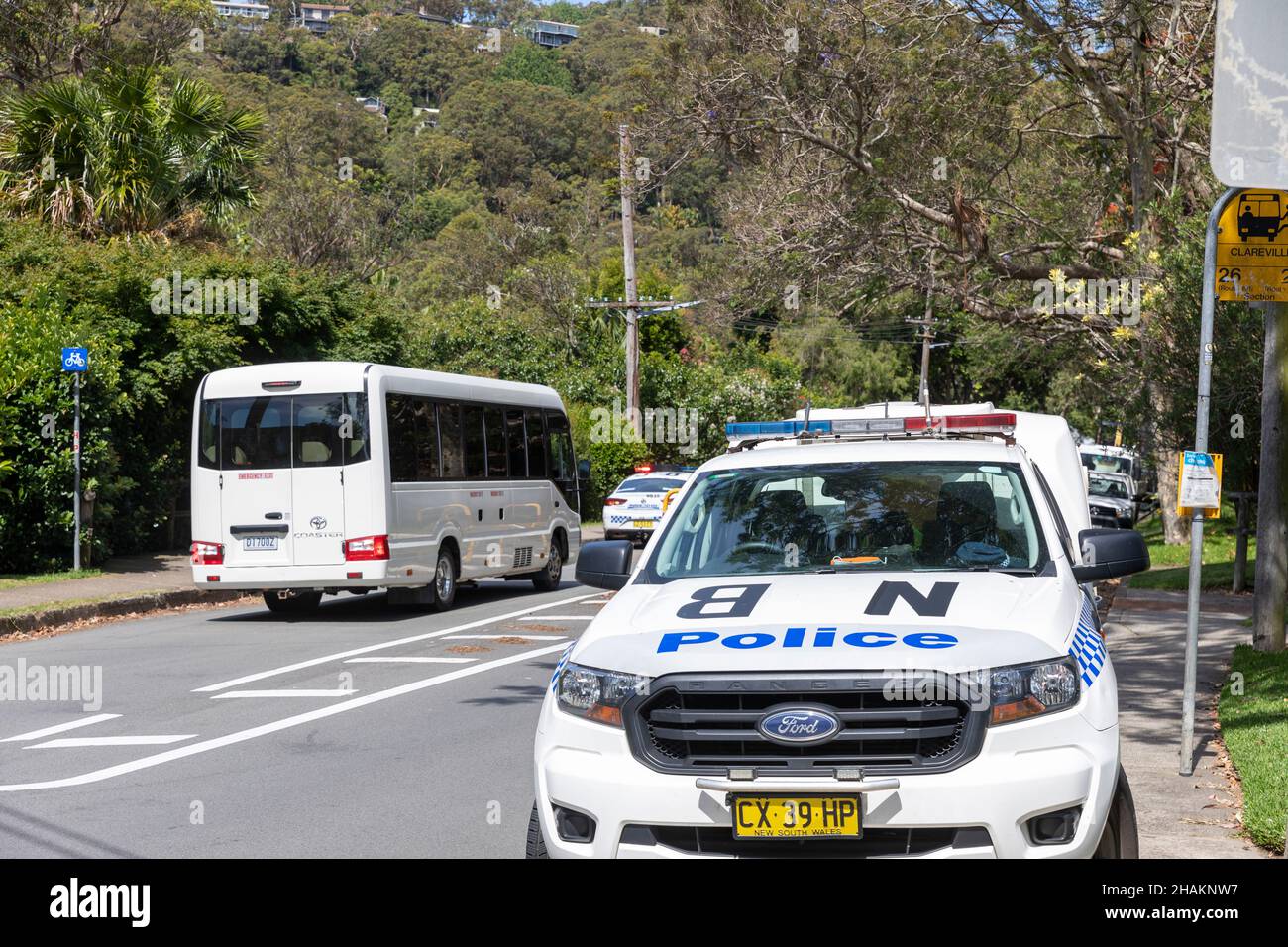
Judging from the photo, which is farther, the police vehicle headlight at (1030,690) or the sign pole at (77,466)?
the sign pole at (77,466)

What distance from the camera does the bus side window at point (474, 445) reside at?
776 inches

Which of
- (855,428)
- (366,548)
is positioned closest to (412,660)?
(366,548)

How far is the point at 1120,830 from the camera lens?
5086 millimetres

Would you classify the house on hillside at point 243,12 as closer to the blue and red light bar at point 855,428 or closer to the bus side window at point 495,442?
the bus side window at point 495,442

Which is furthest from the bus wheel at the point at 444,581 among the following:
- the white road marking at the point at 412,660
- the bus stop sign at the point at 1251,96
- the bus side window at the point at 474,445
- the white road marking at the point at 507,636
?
the bus stop sign at the point at 1251,96

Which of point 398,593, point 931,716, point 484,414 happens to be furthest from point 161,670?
point 931,716

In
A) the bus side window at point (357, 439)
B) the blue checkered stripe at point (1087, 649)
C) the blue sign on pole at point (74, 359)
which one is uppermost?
the blue sign on pole at point (74, 359)

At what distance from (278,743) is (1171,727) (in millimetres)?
6020

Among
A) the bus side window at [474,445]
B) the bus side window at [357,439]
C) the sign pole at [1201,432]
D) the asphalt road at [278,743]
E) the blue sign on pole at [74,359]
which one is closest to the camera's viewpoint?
the asphalt road at [278,743]

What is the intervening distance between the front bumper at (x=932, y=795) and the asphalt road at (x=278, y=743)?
194 centimetres

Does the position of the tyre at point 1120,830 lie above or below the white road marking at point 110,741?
above

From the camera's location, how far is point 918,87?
2225cm

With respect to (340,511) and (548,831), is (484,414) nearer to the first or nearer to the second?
(340,511)

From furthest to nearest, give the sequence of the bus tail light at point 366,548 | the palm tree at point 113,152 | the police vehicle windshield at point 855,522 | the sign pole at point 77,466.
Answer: the palm tree at point 113,152, the sign pole at point 77,466, the bus tail light at point 366,548, the police vehicle windshield at point 855,522
